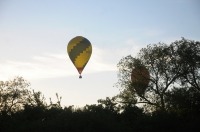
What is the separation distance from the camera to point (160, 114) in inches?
1700

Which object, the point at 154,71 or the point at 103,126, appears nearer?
the point at 103,126

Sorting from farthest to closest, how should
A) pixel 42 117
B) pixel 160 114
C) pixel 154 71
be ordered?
pixel 154 71
pixel 42 117
pixel 160 114

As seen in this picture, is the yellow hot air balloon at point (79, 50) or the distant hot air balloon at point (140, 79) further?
the distant hot air balloon at point (140, 79)

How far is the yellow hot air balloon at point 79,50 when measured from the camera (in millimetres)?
45750

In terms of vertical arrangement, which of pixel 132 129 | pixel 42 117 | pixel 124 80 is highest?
pixel 124 80

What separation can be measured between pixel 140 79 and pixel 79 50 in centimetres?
1428

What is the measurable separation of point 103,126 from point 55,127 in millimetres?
5292

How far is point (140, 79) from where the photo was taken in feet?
186

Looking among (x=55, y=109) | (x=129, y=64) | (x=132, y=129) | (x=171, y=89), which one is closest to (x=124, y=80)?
(x=129, y=64)

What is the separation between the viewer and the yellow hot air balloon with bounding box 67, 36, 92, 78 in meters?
45.8

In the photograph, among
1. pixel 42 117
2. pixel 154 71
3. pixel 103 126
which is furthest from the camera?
pixel 154 71

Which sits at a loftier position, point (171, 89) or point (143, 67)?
point (143, 67)

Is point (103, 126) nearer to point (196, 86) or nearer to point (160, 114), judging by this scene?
point (160, 114)

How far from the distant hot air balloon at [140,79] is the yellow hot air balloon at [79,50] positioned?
41.4ft
